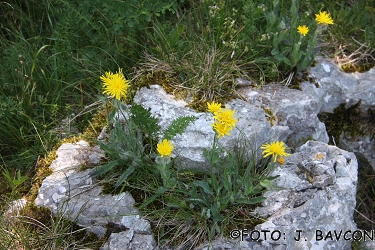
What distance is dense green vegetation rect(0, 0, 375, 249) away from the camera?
9.82 ft

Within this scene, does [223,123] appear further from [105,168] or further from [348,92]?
[348,92]

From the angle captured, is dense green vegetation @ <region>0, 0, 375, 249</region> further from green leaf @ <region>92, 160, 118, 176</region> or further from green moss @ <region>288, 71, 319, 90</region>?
green leaf @ <region>92, 160, 118, 176</region>

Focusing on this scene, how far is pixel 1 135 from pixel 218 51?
62.7 inches

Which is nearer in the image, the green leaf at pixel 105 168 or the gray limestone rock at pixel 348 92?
the green leaf at pixel 105 168

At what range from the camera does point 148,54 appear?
3.18 metres

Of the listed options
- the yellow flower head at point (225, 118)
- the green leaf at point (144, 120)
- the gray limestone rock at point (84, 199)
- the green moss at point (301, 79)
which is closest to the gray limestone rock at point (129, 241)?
the gray limestone rock at point (84, 199)

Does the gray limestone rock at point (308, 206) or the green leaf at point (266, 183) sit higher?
the green leaf at point (266, 183)

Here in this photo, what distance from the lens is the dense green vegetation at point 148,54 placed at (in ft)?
9.82

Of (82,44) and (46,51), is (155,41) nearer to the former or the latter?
(82,44)

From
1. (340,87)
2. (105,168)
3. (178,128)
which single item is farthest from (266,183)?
(340,87)

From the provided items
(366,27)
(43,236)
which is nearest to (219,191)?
(43,236)

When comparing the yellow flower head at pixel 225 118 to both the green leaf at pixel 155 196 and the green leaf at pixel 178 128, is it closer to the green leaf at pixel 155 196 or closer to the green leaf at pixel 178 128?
the green leaf at pixel 178 128

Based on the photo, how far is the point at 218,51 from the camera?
10.1 ft

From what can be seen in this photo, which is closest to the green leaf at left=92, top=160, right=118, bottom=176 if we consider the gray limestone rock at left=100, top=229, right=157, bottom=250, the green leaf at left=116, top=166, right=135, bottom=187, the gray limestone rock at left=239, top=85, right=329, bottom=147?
the green leaf at left=116, top=166, right=135, bottom=187
